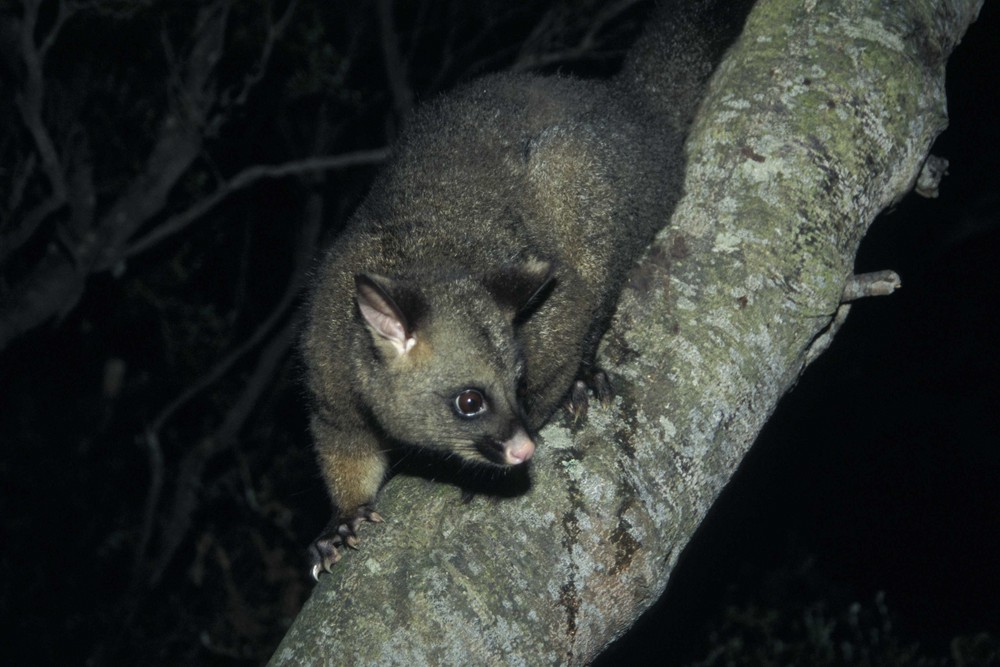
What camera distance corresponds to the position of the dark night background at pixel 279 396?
792 centimetres

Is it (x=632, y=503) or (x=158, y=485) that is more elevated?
(x=632, y=503)

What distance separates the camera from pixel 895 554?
835 centimetres

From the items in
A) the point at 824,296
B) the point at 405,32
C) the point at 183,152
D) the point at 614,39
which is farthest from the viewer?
the point at 405,32

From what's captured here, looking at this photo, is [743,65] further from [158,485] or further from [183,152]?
[158,485]

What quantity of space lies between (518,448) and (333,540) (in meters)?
1.15

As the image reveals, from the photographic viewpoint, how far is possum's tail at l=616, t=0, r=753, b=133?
468 cm

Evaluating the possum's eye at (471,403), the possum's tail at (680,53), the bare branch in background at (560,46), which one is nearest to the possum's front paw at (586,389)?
the possum's eye at (471,403)

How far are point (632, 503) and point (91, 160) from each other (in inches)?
279

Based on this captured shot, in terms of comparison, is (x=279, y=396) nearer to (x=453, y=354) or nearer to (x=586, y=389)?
(x=453, y=354)

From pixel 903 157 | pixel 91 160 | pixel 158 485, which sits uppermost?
pixel 903 157

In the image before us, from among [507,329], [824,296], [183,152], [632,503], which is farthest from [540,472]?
[183,152]

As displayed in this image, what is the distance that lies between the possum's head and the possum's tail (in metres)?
1.56

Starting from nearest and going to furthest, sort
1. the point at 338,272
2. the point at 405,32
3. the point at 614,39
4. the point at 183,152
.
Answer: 1. the point at 338,272
2. the point at 183,152
3. the point at 614,39
4. the point at 405,32

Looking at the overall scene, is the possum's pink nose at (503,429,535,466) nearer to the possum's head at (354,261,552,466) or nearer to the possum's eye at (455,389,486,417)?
the possum's head at (354,261,552,466)
